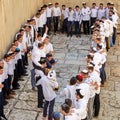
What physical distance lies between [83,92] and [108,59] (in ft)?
A: 19.7

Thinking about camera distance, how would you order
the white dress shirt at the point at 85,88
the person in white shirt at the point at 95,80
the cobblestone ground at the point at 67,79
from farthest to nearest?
the cobblestone ground at the point at 67,79 → the person in white shirt at the point at 95,80 → the white dress shirt at the point at 85,88

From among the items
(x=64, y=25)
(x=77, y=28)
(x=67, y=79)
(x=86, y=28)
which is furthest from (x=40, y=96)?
(x=86, y=28)

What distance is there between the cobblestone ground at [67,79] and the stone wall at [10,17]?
59.8 inches

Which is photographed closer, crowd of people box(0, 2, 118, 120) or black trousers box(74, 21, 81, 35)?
crowd of people box(0, 2, 118, 120)

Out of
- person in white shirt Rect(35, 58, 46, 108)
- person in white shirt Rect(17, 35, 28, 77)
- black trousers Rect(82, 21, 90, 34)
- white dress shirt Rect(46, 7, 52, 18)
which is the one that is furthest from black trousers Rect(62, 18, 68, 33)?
person in white shirt Rect(35, 58, 46, 108)

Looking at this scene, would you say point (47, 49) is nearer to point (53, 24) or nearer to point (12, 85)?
point (12, 85)

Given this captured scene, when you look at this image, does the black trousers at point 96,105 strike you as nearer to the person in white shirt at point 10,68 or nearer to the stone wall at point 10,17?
the person in white shirt at point 10,68

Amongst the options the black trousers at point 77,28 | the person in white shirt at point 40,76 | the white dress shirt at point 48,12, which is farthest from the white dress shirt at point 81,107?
the white dress shirt at point 48,12

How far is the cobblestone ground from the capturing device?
9.21 meters

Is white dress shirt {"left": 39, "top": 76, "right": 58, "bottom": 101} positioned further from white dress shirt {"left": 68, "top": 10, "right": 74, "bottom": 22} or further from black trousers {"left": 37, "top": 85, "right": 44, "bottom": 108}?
white dress shirt {"left": 68, "top": 10, "right": 74, "bottom": 22}

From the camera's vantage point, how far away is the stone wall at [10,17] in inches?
Answer: 434

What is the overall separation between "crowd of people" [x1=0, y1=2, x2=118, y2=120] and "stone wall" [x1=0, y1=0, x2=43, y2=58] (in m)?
0.34

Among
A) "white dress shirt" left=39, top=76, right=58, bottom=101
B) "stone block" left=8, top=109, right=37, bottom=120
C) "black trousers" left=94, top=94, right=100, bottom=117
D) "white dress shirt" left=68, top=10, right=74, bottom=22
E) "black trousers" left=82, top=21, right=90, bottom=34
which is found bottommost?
"stone block" left=8, top=109, right=37, bottom=120

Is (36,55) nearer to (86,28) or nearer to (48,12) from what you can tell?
(48,12)
